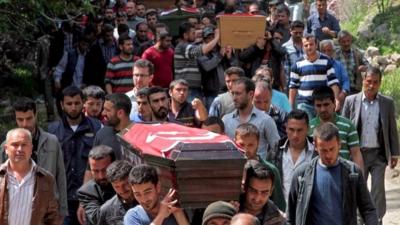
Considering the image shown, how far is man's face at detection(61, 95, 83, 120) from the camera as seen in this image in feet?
30.8

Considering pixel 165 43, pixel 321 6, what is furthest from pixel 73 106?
pixel 321 6

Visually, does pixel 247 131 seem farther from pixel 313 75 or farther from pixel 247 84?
pixel 313 75

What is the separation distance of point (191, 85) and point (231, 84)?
236 centimetres

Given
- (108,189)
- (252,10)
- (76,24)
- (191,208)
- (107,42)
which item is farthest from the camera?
(252,10)

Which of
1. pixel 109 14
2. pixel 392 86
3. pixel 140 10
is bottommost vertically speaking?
pixel 392 86

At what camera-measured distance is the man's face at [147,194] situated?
6719 mm

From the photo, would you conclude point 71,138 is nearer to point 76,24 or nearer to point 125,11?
point 76,24

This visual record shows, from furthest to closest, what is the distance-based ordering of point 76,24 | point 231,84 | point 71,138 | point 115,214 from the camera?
point 76,24 < point 231,84 < point 71,138 < point 115,214

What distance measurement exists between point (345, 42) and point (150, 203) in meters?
7.62

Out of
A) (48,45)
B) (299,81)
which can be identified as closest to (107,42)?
(48,45)

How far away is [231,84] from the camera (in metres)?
10.5

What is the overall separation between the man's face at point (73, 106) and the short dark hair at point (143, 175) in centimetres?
271

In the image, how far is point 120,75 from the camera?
12859mm

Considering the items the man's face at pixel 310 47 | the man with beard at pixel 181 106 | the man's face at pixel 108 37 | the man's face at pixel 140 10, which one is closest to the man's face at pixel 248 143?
the man with beard at pixel 181 106
